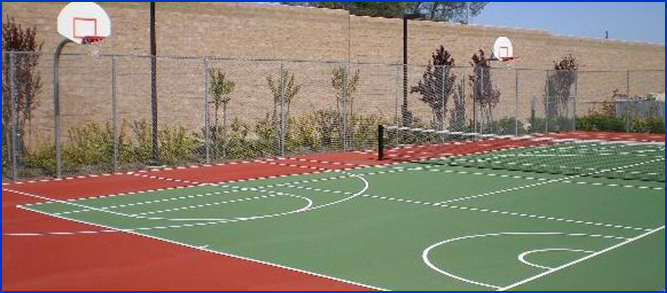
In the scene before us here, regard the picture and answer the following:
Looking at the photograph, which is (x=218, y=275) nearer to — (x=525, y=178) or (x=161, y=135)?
(x=525, y=178)

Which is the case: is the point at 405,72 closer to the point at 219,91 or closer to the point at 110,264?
the point at 219,91

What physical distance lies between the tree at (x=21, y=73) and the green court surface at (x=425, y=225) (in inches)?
214

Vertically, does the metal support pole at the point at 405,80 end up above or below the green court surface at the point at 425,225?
above

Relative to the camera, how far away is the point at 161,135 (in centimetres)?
1986

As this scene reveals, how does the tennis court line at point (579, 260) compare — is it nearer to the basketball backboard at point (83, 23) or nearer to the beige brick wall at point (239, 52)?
the basketball backboard at point (83, 23)

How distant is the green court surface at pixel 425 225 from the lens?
790cm

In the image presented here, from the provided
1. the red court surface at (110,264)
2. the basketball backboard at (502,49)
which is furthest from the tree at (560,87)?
the red court surface at (110,264)

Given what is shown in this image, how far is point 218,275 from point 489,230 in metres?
3.99

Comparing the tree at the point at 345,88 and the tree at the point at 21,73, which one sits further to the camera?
the tree at the point at 345,88

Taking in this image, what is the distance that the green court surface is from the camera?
311 inches

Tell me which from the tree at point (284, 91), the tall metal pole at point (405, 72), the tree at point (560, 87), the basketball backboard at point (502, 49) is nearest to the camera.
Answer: the tree at point (284, 91)

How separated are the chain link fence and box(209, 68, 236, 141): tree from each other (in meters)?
0.03

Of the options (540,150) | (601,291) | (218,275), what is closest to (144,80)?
(540,150)

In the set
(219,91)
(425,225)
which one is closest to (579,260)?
(425,225)
